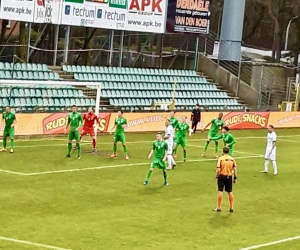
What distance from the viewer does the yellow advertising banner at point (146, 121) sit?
35094mm

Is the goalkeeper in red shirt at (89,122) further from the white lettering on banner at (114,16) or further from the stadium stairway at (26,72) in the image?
the white lettering on banner at (114,16)

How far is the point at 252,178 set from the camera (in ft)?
93.5

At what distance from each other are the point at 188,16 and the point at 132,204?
2936 cm

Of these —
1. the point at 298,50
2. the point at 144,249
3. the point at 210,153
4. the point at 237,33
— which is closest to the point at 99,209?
the point at 144,249

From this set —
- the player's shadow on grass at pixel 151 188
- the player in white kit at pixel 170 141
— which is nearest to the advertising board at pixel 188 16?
the player in white kit at pixel 170 141

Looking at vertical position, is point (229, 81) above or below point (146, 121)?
above

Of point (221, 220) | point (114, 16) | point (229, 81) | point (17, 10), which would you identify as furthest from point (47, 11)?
point (221, 220)

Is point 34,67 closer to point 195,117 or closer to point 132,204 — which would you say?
point 195,117

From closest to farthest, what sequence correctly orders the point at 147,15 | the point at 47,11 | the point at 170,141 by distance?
the point at 170,141 < the point at 47,11 < the point at 147,15

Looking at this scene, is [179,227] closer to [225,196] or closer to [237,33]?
[225,196]

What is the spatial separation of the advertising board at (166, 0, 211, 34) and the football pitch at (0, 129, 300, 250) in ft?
57.0

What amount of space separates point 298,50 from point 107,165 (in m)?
41.4

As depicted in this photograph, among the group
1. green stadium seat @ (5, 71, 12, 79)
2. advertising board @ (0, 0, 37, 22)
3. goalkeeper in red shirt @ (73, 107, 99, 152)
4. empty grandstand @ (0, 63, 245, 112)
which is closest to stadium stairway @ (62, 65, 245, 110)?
empty grandstand @ (0, 63, 245, 112)

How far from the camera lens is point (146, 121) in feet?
136
